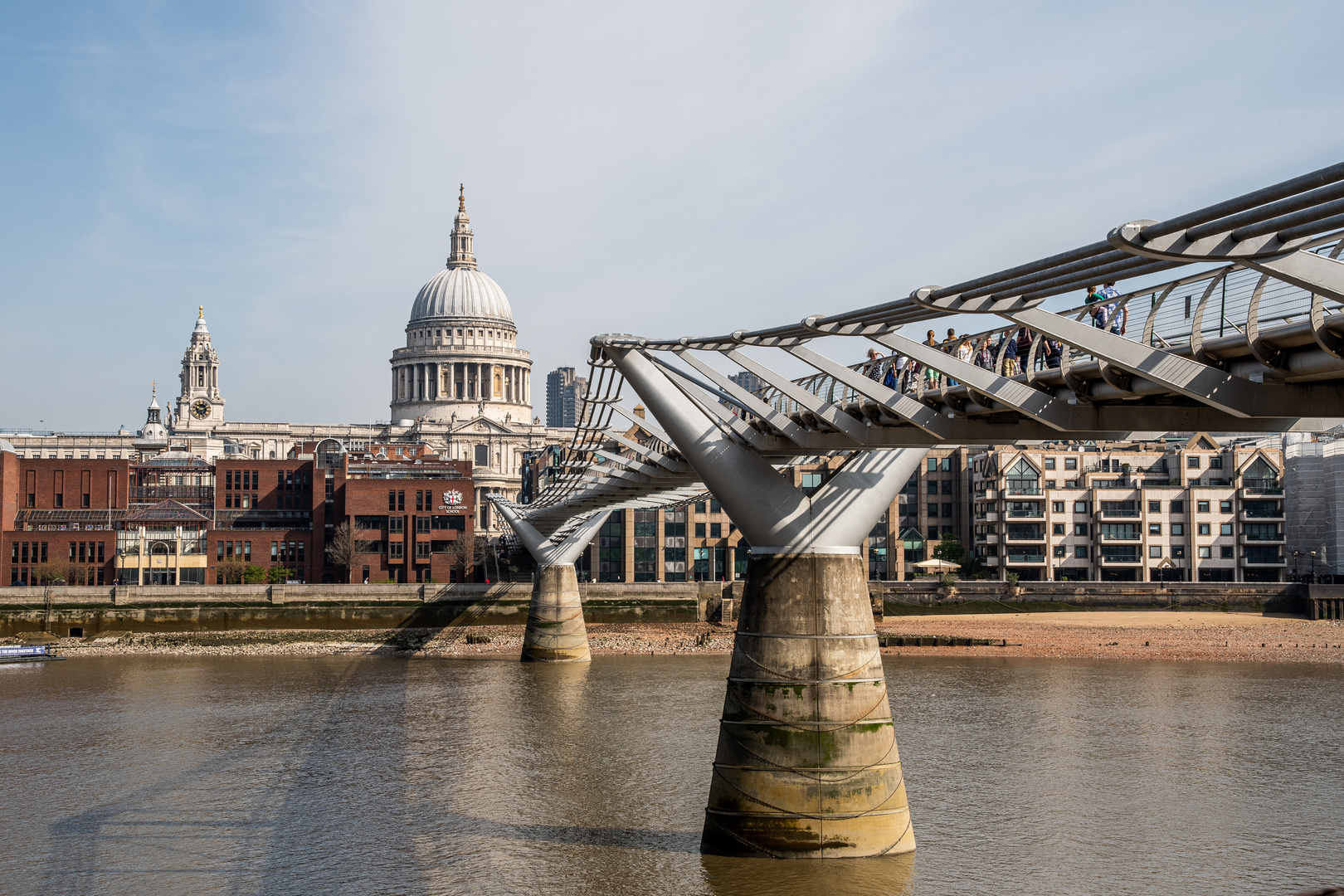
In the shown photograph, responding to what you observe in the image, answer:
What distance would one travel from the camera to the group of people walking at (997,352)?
1413 cm

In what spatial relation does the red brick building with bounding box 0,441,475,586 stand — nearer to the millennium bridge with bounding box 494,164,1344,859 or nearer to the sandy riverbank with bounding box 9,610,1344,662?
the sandy riverbank with bounding box 9,610,1344,662

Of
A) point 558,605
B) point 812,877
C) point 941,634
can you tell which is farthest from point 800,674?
point 941,634

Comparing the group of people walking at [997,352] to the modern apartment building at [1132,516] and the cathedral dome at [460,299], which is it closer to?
the modern apartment building at [1132,516]

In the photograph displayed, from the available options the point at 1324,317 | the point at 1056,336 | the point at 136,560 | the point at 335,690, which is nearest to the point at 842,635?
the point at 1056,336

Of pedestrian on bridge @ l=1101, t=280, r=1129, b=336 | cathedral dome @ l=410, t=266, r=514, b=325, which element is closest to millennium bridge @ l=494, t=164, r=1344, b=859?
pedestrian on bridge @ l=1101, t=280, r=1129, b=336

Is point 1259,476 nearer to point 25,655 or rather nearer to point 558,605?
point 558,605

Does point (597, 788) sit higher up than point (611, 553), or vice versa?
point (611, 553)

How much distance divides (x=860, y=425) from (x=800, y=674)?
3.91 m

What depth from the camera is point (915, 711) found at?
37438 mm

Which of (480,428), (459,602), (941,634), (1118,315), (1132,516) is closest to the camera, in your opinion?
(1118,315)

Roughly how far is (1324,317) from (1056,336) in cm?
216

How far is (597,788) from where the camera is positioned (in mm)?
27062

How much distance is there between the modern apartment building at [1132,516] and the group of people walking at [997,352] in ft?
219

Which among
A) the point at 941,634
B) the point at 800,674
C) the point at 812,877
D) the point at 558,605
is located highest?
the point at 800,674
